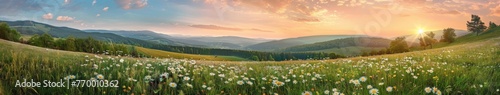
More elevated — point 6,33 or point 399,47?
point 6,33

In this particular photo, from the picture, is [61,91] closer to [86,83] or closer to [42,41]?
[86,83]

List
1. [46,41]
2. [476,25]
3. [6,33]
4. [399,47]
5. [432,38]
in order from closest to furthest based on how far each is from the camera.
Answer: [6,33]
[46,41]
[399,47]
[432,38]
[476,25]

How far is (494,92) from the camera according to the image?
18.5 feet

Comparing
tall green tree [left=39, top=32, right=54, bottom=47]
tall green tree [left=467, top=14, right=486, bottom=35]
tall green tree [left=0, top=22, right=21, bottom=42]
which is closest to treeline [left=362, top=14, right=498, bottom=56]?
tall green tree [left=467, top=14, right=486, bottom=35]

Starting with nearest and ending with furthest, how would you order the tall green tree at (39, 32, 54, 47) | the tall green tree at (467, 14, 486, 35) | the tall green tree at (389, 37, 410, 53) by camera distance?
the tall green tree at (39, 32, 54, 47), the tall green tree at (389, 37, 410, 53), the tall green tree at (467, 14, 486, 35)

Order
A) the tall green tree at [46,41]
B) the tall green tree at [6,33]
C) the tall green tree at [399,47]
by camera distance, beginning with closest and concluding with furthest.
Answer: the tall green tree at [6,33]
the tall green tree at [46,41]
the tall green tree at [399,47]

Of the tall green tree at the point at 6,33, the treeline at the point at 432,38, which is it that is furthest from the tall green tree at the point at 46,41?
the treeline at the point at 432,38

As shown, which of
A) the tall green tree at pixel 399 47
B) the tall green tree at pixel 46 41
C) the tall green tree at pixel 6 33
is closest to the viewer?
the tall green tree at pixel 6 33

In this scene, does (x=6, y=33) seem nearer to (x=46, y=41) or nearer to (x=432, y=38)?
(x=46, y=41)

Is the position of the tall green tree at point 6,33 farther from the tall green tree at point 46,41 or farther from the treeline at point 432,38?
the treeline at point 432,38

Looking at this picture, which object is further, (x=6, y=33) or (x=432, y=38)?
(x=432, y=38)

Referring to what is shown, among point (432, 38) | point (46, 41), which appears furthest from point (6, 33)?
point (432, 38)

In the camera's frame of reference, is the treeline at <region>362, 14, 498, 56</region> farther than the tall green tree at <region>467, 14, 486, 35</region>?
No

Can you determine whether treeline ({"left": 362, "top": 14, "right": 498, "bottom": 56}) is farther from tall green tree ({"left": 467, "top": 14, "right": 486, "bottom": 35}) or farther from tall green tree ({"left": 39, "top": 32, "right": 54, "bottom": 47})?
tall green tree ({"left": 39, "top": 32, "right": 54, "bottom": 47})
